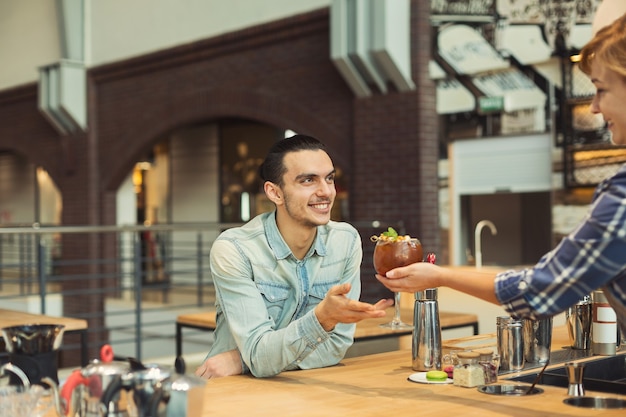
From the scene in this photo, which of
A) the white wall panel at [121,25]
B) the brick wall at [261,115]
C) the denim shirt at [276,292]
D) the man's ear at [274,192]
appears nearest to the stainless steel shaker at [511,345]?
the denim shirt at [276,292]

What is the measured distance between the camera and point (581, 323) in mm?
2523

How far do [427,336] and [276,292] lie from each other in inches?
19.4

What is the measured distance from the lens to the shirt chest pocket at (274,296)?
2.48 metres

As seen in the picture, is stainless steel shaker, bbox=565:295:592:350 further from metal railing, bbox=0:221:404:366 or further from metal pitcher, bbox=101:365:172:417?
metal railing, bbox=0:221:404:366

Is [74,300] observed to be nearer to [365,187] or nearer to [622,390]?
[365,187]

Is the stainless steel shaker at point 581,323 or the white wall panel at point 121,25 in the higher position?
the white wall panel at point 121,25

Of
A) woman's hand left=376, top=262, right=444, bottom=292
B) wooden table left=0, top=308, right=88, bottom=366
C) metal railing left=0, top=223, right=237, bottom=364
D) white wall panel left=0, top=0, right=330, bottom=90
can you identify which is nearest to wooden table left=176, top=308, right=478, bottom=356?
wooden table left=0, top=308, right=88, bottom=366

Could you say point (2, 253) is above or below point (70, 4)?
below

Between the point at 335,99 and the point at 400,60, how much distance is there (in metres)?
0.91

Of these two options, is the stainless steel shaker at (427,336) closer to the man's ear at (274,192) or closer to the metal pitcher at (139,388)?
the man's ear at (274,192)

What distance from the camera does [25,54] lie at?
1177 centimetres

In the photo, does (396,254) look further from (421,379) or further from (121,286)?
(121,286)

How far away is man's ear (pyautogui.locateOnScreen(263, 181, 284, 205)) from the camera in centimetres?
256

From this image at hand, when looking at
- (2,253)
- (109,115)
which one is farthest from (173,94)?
(2,253)
